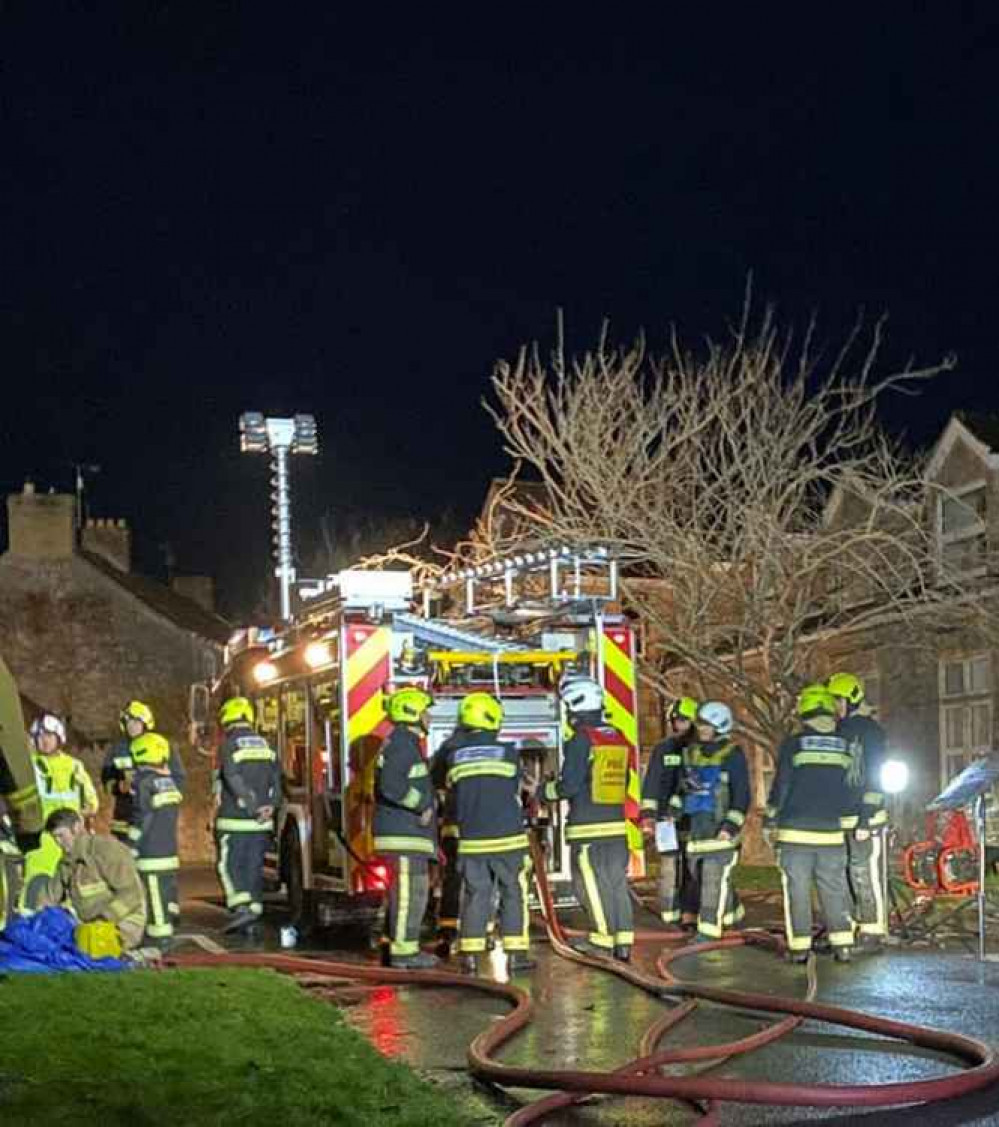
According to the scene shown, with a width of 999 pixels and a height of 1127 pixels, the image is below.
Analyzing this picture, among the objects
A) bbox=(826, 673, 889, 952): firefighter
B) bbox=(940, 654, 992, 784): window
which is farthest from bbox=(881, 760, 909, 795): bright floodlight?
bbox=(940, 654, 992, 784): window

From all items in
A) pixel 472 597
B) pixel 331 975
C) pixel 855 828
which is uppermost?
pixel 472 597

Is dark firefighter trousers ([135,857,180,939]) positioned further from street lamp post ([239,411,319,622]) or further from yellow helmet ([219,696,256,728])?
street lamp post ([239,411,319,622])

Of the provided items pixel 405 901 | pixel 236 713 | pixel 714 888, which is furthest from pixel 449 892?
pixel 236 713

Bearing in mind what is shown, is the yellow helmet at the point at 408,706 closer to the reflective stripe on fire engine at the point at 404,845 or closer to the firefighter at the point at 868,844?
the reflective stripe on fire engine at the point at 404,845

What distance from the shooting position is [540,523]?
57.0 ft

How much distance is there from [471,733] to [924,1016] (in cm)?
326

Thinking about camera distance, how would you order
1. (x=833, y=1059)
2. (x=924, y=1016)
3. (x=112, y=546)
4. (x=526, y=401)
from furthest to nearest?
(x=112, y=546)
(x=526, y=401)
(x=924, y=1016)
(x=833, y=1059)

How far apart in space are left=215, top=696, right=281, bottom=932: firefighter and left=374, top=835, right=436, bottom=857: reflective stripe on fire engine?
208 cm

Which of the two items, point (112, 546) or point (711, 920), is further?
point (112, 546)

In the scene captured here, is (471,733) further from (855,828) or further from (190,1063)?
(190,1063)

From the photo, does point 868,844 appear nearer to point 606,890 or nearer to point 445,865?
point 606,890

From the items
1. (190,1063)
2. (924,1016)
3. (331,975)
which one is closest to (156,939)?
(331,975)

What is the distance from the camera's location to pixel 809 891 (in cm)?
1075

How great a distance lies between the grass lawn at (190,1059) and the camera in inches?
250
